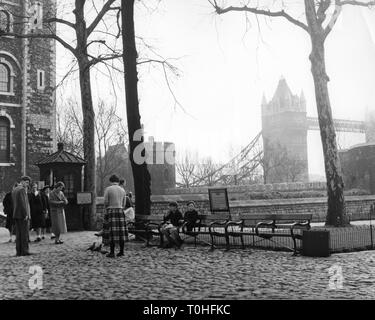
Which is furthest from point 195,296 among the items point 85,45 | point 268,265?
point 85,45

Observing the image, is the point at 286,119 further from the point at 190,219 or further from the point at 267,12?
the point at 190,219

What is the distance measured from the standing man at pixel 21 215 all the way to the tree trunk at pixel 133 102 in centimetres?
334

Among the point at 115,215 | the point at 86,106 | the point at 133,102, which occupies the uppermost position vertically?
the point at 86,106

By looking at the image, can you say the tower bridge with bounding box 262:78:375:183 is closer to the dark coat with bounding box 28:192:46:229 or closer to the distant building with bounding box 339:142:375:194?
the distant building with bounding box 339:142:375:194

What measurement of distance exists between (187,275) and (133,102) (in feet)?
23.5

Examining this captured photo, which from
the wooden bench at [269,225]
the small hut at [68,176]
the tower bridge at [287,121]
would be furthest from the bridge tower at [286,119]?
the wooden bench at [269,225]

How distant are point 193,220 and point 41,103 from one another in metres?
21.9

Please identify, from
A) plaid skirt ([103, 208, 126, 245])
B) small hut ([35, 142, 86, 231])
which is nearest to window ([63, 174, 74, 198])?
small hut ([35, 142, 86, 231])

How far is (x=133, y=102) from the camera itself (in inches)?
567

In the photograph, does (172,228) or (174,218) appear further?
(174,218)

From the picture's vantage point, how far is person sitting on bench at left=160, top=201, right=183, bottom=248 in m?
12.6

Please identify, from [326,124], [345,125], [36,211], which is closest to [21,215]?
[36,211]
